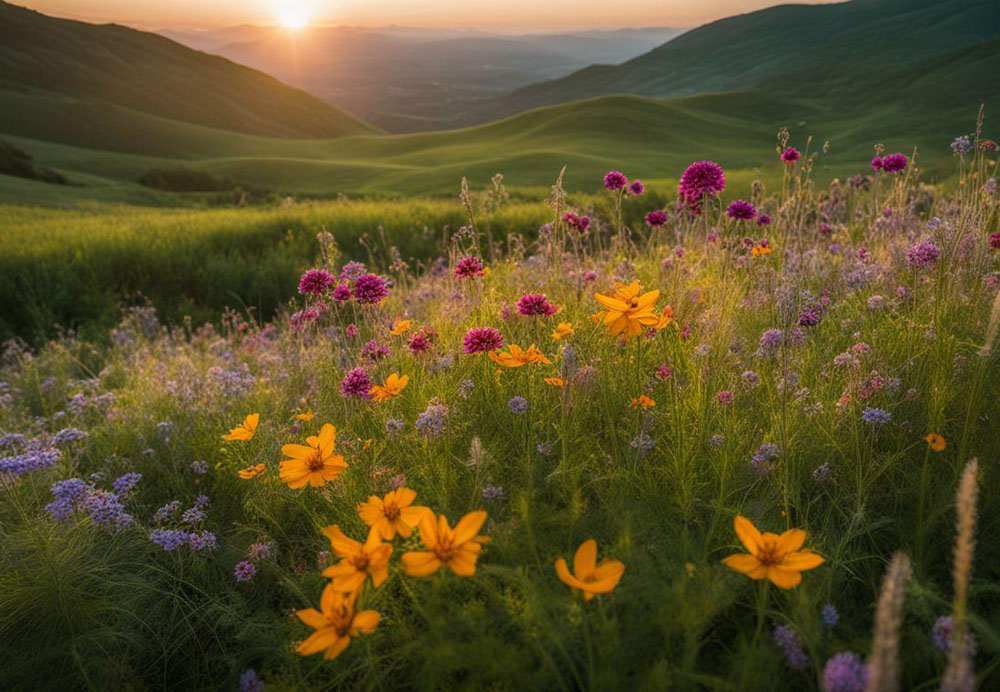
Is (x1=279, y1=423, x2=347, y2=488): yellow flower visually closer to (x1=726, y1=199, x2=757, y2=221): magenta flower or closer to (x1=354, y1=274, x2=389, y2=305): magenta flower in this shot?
(x1=354, y1=274, x2=389, y2=305): magenta flower

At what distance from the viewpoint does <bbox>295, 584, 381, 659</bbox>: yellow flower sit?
1.24 metres

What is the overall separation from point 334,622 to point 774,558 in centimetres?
106

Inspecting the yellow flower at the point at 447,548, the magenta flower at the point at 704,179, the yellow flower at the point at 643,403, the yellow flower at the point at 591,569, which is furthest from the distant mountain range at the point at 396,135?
the yellow flower at the point at 447,548

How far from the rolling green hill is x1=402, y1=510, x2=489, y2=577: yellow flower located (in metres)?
101

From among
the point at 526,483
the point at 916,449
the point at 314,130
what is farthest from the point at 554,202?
the point at 314,130

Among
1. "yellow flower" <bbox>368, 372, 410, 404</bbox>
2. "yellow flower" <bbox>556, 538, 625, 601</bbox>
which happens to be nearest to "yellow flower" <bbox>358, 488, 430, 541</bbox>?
"yellow flower" <bbox>556, 538, 625, 601</bbox>

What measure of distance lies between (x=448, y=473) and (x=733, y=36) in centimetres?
21523

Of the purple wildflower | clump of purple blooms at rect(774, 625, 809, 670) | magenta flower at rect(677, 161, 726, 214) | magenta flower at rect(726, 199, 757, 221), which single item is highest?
magenta flower at rect(677, 161, 726, 214)

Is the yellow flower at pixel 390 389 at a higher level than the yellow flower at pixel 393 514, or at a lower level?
higher

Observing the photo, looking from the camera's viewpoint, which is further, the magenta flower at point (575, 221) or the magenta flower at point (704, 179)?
the magenta flower at point (575, 221)

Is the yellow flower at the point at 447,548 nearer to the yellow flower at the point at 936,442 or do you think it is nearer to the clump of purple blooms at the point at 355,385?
the clump of purple blooms at the point at 355,385

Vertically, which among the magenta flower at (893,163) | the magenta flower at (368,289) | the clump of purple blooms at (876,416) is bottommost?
the clump of purple blooms at (876,416)

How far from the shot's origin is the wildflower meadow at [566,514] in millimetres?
1366

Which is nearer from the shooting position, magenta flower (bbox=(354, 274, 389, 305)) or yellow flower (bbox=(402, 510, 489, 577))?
yellow flower (bbox=(402, 510, 489, 577))
